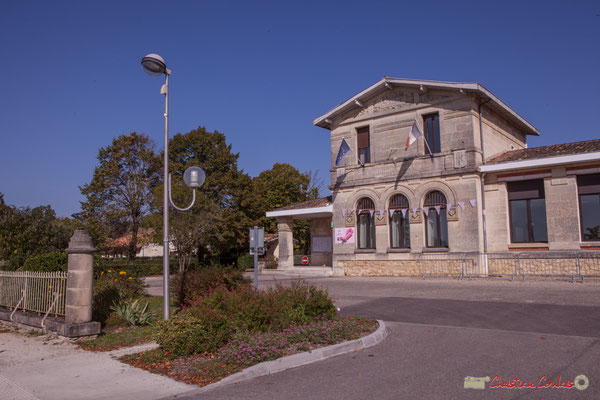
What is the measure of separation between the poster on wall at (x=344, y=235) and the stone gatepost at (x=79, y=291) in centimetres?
1667

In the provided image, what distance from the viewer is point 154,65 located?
9469 millimetres

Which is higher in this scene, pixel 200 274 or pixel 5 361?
pixel 200 274

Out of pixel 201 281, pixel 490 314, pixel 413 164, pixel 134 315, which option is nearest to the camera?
pixel 490 314

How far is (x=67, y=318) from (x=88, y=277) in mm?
887

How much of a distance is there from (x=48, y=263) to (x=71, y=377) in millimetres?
6513

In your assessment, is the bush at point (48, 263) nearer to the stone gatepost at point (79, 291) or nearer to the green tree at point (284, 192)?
the stone gatepost at point (79, 291)

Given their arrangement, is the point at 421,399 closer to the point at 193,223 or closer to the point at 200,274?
the point at 200,274

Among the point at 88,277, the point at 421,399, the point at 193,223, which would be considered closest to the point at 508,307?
the point at 421,399

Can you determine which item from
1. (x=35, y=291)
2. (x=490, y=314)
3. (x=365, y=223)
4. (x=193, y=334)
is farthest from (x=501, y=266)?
(x=35, y=291)

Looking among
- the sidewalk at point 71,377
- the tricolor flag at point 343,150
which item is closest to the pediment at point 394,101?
the tricolor flag at point 343,150

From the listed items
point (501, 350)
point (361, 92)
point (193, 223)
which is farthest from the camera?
point (193, 223)

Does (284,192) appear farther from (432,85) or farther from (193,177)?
(193,177)

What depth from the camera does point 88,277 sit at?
30.0 ft

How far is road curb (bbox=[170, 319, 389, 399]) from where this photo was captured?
19.7 feet
